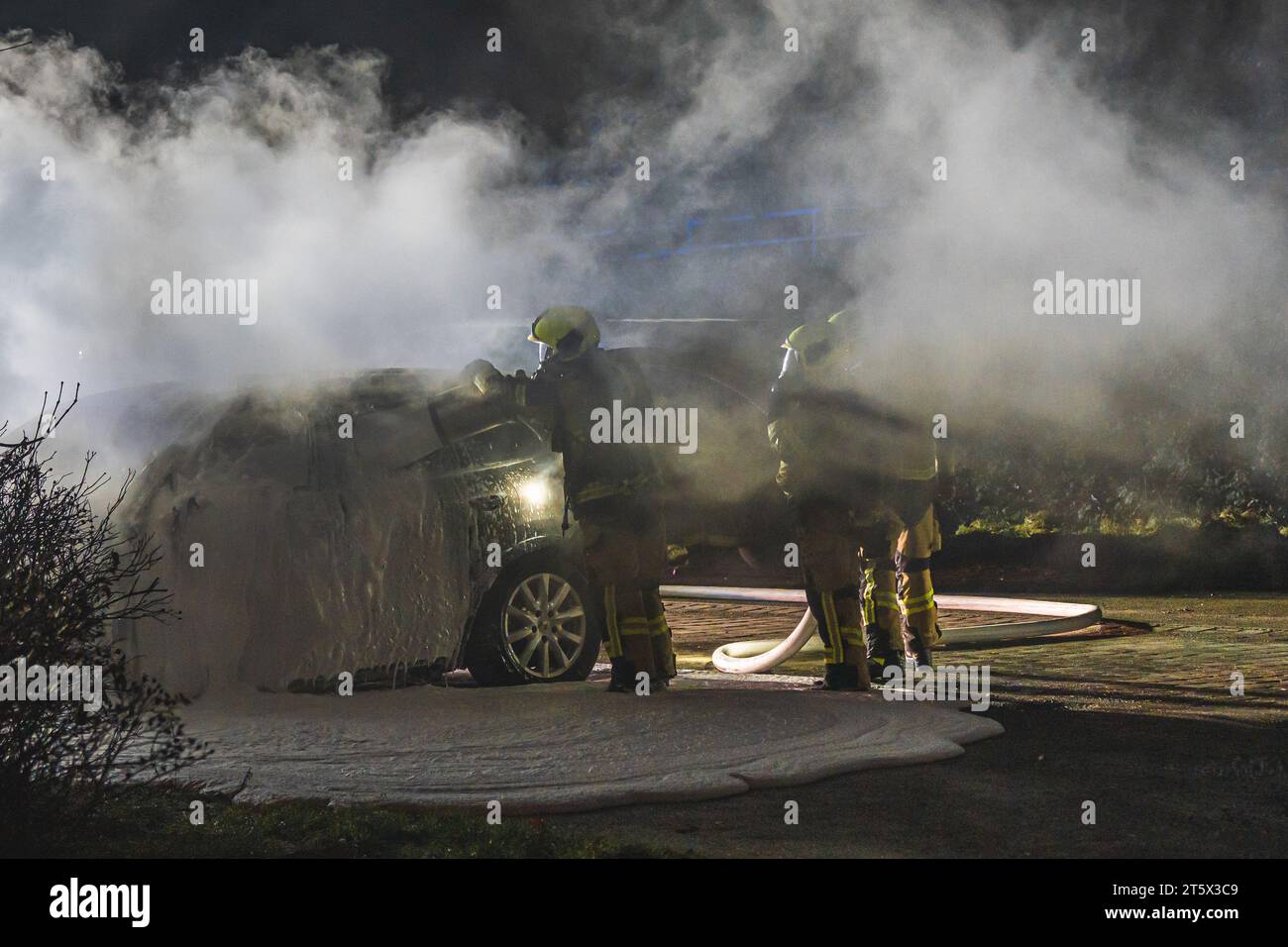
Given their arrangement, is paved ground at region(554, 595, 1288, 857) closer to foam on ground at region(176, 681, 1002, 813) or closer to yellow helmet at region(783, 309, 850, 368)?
foam on ground at region(176, 681, 1002, 813)

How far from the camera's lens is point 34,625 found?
455 cm

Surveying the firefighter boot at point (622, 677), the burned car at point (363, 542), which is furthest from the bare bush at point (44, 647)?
the firefighter boot at point (622, 677)

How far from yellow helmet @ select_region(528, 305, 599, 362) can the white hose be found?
1.95 metres

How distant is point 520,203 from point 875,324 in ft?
13.2

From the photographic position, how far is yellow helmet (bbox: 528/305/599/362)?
26.1ft

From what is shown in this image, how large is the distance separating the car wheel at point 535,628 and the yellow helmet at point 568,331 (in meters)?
1.01

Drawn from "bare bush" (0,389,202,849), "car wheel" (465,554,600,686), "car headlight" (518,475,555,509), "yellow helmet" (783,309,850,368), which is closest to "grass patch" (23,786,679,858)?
"bare bush" (0,389,202,849)

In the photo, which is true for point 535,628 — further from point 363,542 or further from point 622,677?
point 363,542

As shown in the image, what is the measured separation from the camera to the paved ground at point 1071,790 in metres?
4.83

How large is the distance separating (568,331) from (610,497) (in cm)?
86

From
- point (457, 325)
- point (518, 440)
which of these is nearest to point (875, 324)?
point (457, 325)

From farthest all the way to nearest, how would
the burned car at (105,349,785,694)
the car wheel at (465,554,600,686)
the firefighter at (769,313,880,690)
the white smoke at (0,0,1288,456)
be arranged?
the white smoke at (0,0,1288,456) → the firefighter at (769,313,880,690) → the car wheel at (465,554,600,686) → the burned car at (105,349,785,694)

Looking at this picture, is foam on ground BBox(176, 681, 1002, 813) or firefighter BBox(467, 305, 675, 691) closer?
foam on ground BBox(176, 681, 1002, 813)
